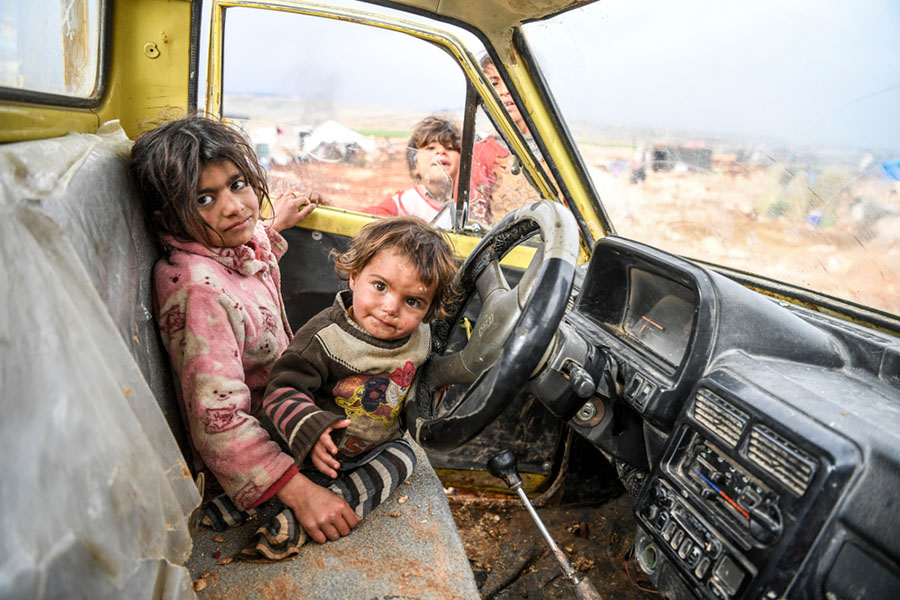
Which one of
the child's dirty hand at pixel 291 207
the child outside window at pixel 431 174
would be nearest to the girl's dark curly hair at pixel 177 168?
the child's dirty hand at pixel 291 207

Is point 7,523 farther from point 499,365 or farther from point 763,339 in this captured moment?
point 763,339

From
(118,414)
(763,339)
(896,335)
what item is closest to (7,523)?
(118,414)

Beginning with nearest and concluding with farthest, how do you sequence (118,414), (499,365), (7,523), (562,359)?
(7,523), (118,414), (499,365), (562,359)

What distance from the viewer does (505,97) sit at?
2008mm

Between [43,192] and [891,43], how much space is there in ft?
5.51

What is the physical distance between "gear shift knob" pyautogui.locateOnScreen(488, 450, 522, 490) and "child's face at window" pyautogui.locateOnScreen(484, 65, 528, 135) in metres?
1.14

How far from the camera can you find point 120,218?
1057 mm

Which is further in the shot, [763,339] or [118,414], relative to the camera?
[763,339]

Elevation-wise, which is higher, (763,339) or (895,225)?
(895,225)

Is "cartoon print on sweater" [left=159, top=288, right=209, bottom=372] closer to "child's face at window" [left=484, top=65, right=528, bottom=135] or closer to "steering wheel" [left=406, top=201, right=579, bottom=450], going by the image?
"steering wheel" [left=406, top=201, right=579, bottom=450]

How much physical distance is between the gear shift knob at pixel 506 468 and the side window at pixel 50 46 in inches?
48.6

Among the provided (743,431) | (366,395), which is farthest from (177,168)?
(743,431)

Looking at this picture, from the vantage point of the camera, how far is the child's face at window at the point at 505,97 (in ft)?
6.53

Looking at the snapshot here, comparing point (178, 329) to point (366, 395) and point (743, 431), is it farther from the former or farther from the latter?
point (743, 431)
